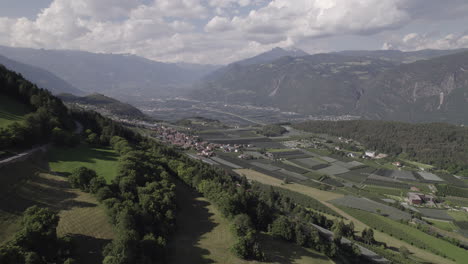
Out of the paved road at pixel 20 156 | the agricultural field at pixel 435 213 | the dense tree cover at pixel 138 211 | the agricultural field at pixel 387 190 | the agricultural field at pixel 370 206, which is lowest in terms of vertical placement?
the agricultural field at pixel 435 213

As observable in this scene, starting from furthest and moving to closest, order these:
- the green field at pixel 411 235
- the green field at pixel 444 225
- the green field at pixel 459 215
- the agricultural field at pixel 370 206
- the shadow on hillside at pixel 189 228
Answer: the green field at pixel 459 215 → the agricultural field at pixel 370 206 → the green field at pixel 444 225 → the green field at pixel 411 235 → the shadow on hillside at pixel 189 228

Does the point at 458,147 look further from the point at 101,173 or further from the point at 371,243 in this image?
the point at 101,173

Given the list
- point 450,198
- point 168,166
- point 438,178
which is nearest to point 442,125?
point 438,178

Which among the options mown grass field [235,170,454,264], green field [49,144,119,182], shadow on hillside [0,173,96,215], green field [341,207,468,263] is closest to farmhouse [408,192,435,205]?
green field [341,207,468,263]

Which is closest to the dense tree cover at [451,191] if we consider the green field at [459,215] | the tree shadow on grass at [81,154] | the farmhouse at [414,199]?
the farmhouse at [414,199]

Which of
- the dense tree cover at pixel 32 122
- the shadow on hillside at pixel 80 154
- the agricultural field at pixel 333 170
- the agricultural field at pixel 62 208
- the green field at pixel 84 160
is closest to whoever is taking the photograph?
the agricultural field at pixel 62 208

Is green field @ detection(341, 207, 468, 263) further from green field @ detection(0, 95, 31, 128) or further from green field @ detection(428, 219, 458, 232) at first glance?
green field @ detection(0, 95, 31, 128)

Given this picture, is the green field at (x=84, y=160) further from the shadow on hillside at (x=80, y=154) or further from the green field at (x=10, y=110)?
the green field at (x=10, y=110)
